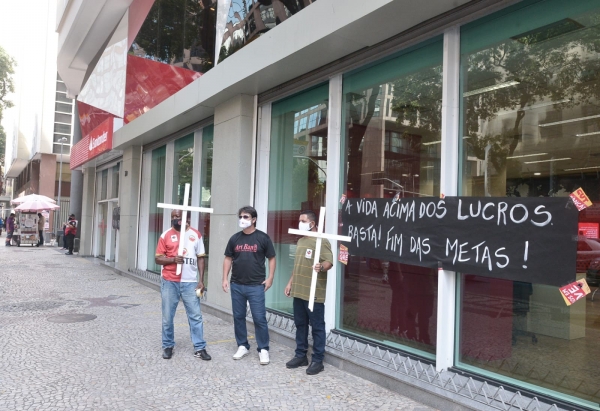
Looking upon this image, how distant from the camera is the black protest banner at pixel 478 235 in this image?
12.9 feet

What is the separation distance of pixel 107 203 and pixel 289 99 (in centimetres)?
1259

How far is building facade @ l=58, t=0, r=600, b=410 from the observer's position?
4293 millimetres

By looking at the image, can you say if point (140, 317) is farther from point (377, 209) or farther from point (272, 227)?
point (377, 209)

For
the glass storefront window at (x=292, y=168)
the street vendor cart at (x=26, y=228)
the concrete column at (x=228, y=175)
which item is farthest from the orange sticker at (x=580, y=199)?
the street vendor cart at (x=26, y=228)

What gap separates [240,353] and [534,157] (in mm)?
3938

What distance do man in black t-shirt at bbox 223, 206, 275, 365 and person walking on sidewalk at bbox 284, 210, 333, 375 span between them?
360 mm

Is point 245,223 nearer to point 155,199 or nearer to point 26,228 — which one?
point 155,199

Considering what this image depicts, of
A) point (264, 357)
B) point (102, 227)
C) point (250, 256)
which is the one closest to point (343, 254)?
point (250, 256)

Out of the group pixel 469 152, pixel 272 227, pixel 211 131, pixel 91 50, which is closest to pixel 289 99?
pixel 272 227

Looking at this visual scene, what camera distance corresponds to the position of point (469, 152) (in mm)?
4973

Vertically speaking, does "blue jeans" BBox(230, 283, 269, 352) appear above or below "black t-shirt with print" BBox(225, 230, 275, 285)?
below

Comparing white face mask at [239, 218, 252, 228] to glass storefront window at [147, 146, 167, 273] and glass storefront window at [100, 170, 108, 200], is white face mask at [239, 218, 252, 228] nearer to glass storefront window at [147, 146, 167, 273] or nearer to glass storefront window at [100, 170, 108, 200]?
glass storefront window at [147, 146, 167, 273]

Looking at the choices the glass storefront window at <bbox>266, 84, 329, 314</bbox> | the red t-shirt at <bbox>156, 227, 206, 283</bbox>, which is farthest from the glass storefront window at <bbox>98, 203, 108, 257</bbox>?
the red t-shirt at <bbox>156, 227, 206, 283</bbox>

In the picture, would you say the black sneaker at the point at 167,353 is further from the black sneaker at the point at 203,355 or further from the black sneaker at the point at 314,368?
the black sneaker at the point at 314,368
